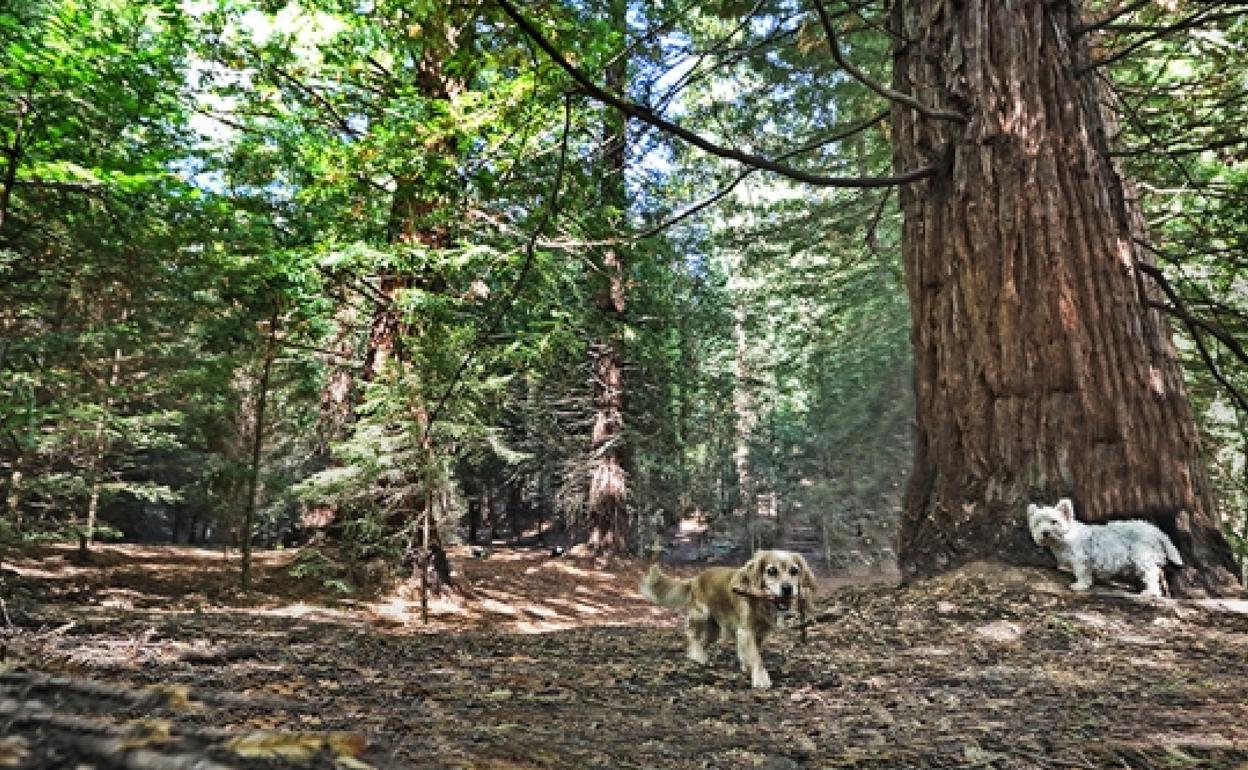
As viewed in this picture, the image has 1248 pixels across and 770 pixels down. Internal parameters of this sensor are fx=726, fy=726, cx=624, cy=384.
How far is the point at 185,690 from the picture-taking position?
216 cm

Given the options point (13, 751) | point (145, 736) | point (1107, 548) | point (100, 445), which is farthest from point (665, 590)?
point (100, 445)

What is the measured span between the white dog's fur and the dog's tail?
89.8 inches

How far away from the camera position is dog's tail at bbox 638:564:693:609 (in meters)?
4.91

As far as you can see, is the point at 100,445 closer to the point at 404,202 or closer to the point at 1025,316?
the point at 404,202

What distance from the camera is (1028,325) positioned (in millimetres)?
4938

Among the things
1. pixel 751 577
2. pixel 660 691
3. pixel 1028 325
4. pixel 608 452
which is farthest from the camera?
pixel 608 452

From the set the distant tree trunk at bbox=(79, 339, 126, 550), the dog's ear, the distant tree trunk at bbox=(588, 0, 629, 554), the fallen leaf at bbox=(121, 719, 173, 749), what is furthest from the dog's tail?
the distant tree trunk at bbox=(588, 0, 629, 554)

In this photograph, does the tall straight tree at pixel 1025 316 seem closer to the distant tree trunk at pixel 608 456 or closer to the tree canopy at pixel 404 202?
the tree canopy at pixel 404 202

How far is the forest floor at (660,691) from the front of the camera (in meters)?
1.54

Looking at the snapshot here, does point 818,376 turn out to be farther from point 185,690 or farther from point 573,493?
point 185,690

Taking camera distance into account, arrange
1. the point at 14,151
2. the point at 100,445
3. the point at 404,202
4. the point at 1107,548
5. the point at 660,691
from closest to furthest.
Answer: the point at 660,691, the point at 1107,548, the point at 14,151, the point at 404,202, the point at 100,445

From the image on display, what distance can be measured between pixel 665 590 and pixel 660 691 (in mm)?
1548

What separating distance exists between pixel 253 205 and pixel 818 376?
777 inches

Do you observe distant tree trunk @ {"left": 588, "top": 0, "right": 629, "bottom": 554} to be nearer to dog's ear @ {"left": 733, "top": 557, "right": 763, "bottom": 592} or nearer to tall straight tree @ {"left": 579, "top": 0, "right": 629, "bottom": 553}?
tall straight tree @ {"left": 579, "top": 0, "right": 629, "bottom": 553}
